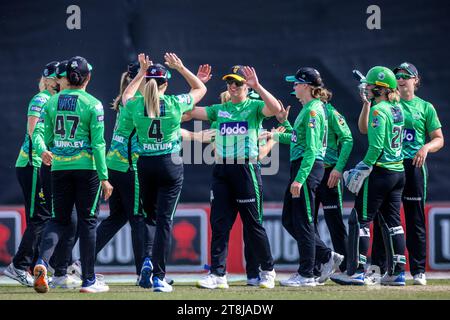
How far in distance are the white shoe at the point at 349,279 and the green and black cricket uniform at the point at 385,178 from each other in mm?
92

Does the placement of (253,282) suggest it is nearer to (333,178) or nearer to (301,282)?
(301,282)

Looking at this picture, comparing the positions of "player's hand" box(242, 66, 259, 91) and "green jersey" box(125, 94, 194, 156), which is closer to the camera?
"green jersey" box(125, 94, 194, 156)

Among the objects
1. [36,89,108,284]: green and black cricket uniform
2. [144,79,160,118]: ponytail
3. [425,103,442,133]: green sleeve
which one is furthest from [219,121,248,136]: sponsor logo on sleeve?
[425,103,442,133]: green sleeve

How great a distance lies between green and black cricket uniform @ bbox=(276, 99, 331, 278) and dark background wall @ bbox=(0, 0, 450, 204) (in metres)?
2.05

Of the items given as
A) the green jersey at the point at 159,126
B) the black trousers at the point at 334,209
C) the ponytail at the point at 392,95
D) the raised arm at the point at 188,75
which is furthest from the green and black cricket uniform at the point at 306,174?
the green jersey at the point at 159,126

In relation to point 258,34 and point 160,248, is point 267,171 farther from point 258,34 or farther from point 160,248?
point 160,248

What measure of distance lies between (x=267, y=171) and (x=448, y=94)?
7.10 feet

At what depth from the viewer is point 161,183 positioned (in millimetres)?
8242

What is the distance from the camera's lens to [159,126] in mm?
8234

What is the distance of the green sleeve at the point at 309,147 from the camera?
857 cm

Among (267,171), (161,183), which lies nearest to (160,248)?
(161,183)

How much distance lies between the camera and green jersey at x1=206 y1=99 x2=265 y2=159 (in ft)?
28.1

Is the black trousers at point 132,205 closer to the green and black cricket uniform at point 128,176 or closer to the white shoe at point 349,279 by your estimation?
the green and black cricket uniform at point 128,176

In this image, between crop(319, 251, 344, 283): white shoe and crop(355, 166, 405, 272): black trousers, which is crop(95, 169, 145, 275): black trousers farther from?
crop(355, 166, 405, 272): black trousers
